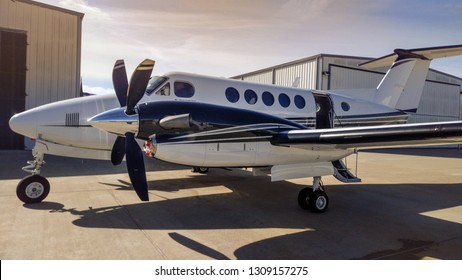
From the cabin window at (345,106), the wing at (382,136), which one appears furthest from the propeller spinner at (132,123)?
the cabin window at (345,106)

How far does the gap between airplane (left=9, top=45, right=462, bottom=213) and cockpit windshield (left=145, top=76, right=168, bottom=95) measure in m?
0.02

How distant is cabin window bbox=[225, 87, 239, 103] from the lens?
30.0ft

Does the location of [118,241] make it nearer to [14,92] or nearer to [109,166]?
[109,166]

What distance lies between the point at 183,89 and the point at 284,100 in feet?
11.0

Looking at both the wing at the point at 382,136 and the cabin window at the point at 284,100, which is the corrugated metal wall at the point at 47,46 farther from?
the wing at the point at 382,136

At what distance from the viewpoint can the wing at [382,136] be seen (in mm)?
4926

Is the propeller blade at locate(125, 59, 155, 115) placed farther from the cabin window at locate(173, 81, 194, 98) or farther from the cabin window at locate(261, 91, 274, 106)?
the cabin window at locate(261, 91, 274, 106)

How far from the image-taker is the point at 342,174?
8156 millimetres

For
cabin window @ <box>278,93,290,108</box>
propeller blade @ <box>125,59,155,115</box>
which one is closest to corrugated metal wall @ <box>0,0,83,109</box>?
cabin window @ <box>278,93,290,108</box>

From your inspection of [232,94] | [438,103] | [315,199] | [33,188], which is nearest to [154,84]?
[232,94]

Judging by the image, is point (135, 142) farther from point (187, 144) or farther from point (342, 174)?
point (342, 174)

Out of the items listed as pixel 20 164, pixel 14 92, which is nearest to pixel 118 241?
pixel 20 164

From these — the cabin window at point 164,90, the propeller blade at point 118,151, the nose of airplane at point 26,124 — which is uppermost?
the cabin window at point 164,90

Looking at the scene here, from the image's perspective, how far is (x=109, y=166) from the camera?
13.9 m
